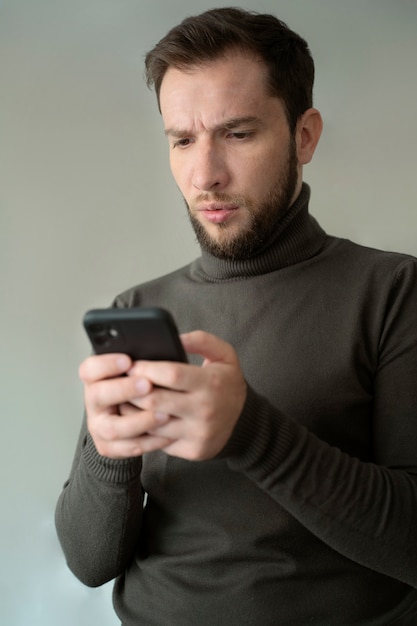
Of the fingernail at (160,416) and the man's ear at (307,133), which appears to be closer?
the fingernail at (160,416)

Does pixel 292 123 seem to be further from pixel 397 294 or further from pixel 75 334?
Answer: pixel 75 334

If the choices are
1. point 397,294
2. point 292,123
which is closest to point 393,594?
point 397,294

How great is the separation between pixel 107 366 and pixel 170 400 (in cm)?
7

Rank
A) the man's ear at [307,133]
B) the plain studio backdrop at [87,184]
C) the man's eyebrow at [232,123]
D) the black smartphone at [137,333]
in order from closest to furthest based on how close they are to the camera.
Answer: the black smartphone at [137,333] → the man's eyebrow at [232,123] → the man's ear at [307,133] → the plain studio backdrop at [87,184]

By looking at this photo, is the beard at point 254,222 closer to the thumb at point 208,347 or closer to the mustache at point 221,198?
the mustache at point 221,198

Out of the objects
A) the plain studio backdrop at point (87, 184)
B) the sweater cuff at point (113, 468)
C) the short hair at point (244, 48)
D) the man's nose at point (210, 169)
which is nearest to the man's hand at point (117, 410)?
the sweater cuff at point (113, 468)

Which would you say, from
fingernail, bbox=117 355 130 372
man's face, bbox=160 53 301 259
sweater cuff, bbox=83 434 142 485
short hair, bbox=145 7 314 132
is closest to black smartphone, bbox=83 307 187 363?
fingernail, bbox=117 355 130 372

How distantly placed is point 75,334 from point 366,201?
0.67 m

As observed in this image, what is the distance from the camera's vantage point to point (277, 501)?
0.81 metres

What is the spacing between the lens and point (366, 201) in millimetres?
1426

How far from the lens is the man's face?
0.97m

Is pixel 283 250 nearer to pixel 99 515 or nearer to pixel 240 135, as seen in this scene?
pixel 240 135

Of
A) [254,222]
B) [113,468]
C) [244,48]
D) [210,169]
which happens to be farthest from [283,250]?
[113,468]

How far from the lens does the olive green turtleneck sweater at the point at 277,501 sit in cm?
84
